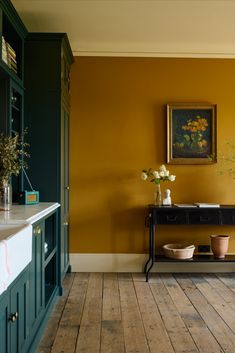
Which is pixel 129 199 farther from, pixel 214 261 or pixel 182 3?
pixel 182 3

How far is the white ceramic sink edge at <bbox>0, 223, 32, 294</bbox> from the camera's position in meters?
1.28

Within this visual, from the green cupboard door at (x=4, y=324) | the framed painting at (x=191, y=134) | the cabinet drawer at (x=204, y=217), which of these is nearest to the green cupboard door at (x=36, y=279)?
the green cupboard door at (x=4, y=324)

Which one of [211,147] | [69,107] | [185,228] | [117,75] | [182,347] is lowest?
[182,347]

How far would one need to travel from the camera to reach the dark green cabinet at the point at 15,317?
153 centimetres

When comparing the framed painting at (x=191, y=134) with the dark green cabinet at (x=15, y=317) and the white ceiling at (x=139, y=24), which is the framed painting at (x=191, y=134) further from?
the dark green cabinet at (x=15, y=317)

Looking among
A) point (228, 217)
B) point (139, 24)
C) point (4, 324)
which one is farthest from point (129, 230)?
point (4, 324)

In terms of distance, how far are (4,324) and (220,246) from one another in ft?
9.32

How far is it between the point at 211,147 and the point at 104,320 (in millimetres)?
2332

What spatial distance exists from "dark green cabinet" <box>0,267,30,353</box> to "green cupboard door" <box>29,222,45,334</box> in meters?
0.14

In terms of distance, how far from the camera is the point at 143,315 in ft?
9.45

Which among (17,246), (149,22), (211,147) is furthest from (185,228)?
(17,246)

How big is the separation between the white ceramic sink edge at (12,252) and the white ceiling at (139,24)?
226 centimetres

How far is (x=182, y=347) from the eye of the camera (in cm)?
234

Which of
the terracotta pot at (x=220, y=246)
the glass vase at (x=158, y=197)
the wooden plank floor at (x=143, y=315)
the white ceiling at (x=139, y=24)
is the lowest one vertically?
the wooden plank floor at (x=143, y=315)
